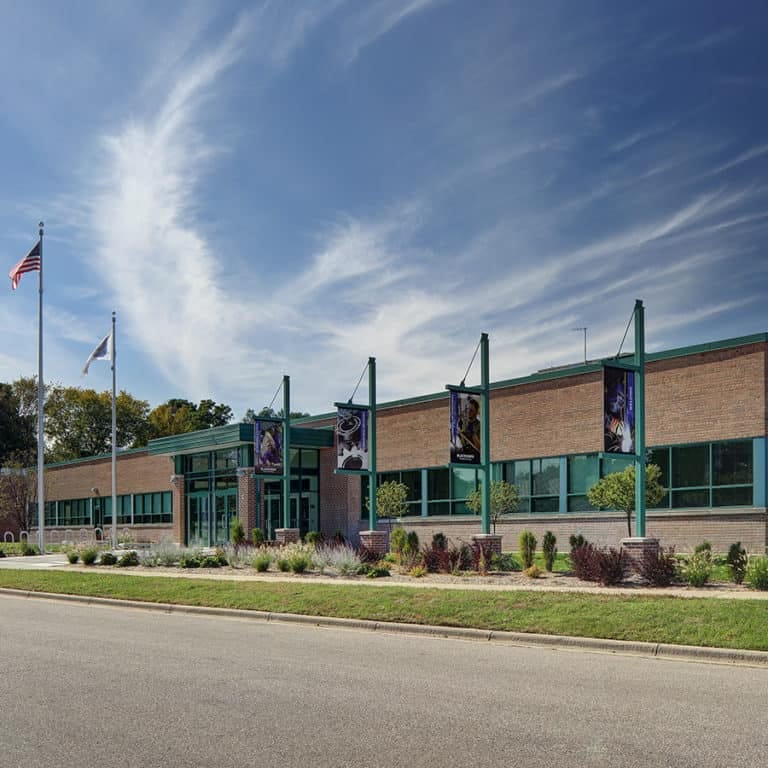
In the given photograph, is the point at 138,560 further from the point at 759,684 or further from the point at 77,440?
the point at 77,440

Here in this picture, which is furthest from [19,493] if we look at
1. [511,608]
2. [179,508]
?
[511,608]

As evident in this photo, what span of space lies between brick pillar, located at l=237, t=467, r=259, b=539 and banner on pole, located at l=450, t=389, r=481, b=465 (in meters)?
20.8

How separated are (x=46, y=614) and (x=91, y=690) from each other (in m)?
9.97

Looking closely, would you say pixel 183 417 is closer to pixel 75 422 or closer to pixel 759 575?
pixel 75 422

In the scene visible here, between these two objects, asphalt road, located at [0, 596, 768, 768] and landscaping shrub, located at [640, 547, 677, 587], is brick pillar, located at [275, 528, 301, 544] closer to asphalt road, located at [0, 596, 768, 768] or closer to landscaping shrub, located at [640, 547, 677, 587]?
landscaping shrub, located at [640, 547, 677, 587]

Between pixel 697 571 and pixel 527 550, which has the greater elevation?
pixel 697 571

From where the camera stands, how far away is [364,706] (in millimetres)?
8781

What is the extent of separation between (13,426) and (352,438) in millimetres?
63958

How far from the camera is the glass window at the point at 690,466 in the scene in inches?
1176

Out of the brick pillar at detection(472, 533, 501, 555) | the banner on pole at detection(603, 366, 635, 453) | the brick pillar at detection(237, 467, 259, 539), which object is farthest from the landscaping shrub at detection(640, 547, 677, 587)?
the brick pillar at detection(237, 467, 259, 539)

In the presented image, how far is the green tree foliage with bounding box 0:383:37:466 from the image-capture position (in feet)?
280

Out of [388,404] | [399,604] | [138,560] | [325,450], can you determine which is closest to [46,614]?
[399,604]

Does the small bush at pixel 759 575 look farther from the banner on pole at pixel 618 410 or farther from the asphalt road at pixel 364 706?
the asphalt road at pixel 364 706

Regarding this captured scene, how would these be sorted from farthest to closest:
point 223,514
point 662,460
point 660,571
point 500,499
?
point 223,514
point 500,499
point 662,460
point 660,571
